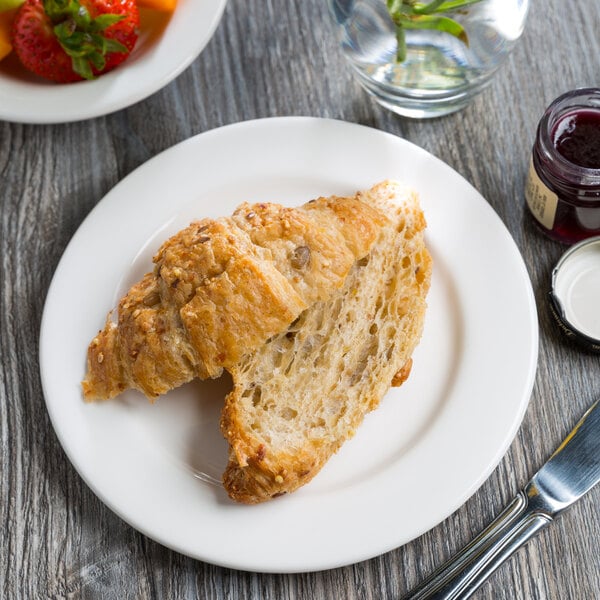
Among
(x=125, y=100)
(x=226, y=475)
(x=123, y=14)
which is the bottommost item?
(x=226, y=475)

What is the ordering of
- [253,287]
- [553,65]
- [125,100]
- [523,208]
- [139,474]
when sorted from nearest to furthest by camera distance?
[253,287] < [139,474] < [125,100] < [523,208] < [553,65]

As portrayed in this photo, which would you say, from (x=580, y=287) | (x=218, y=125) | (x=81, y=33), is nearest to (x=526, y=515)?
(x=580, y=287)

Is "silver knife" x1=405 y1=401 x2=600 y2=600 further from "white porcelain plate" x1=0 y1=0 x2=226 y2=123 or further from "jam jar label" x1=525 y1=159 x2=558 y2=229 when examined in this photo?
"white porcelain plate" x1=0 y1=0 x2=226 y2=123

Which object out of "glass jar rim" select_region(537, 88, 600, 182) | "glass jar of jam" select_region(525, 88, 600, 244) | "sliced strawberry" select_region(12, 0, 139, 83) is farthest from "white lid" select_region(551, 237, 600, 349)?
→ "sliced strawberry" select_region(12, 0, 139, 83)

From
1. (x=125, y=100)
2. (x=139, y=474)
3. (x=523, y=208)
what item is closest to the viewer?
(x=139, y=474)

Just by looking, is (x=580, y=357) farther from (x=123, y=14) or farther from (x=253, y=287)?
(x=123, y=14)

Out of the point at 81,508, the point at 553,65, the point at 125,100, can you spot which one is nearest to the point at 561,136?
the point at 553,65

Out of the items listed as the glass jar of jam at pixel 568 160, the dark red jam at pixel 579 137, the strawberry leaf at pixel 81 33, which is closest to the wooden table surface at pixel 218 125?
the glass jar of jam at pixel 568 160
